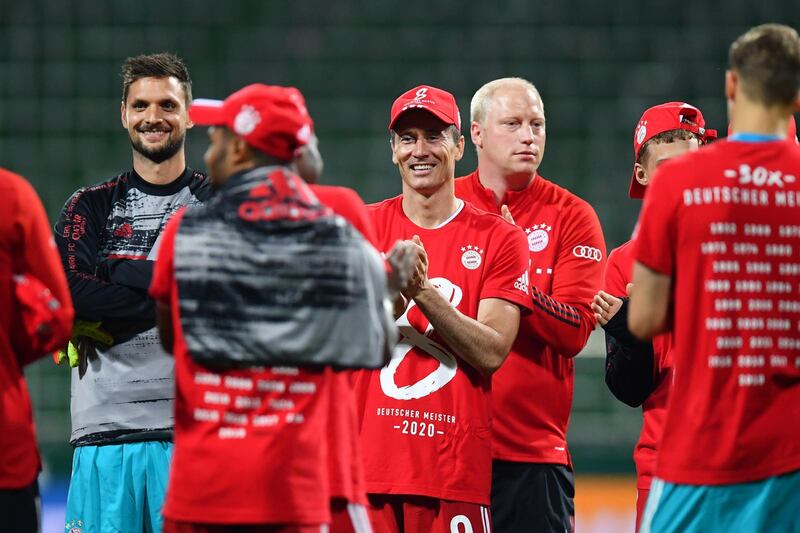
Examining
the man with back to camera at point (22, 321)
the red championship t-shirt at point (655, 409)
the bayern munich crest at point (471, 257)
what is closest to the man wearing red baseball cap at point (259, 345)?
the man with back to camera at point (22, 321)

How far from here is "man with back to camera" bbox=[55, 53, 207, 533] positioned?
12.5 ft

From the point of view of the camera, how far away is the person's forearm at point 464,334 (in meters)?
3.60

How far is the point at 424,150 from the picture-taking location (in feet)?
13.1

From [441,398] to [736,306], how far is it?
1.22m

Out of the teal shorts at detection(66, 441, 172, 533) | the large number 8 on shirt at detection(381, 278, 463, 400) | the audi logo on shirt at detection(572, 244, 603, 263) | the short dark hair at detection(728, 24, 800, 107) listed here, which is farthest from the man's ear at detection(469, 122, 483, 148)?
the short dark hair at detection(728, 24, 800, 107)

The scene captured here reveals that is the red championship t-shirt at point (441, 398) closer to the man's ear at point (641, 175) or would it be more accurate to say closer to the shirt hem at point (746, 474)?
the man's ear at point (641, 175)

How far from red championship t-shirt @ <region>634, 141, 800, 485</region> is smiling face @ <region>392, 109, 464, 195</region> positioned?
1.26m

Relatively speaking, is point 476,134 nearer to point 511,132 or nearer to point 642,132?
point 511,132

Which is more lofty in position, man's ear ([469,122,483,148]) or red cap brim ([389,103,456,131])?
red cap brim ([389,103,456,131])

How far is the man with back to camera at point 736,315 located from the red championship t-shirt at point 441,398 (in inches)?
40.0

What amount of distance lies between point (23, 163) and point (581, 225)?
6068mm

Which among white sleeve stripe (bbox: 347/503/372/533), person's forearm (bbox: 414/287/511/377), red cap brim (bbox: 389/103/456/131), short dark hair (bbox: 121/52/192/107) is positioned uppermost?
short dark hair (bbox: 121/52/192/107)

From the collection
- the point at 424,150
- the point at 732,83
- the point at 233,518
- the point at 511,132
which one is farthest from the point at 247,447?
the point at 511,132

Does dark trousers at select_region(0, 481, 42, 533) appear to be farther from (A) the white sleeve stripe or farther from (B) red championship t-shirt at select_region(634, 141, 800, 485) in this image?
(B) red championship t-shirt at select_region(634, 141, 800, 485)
